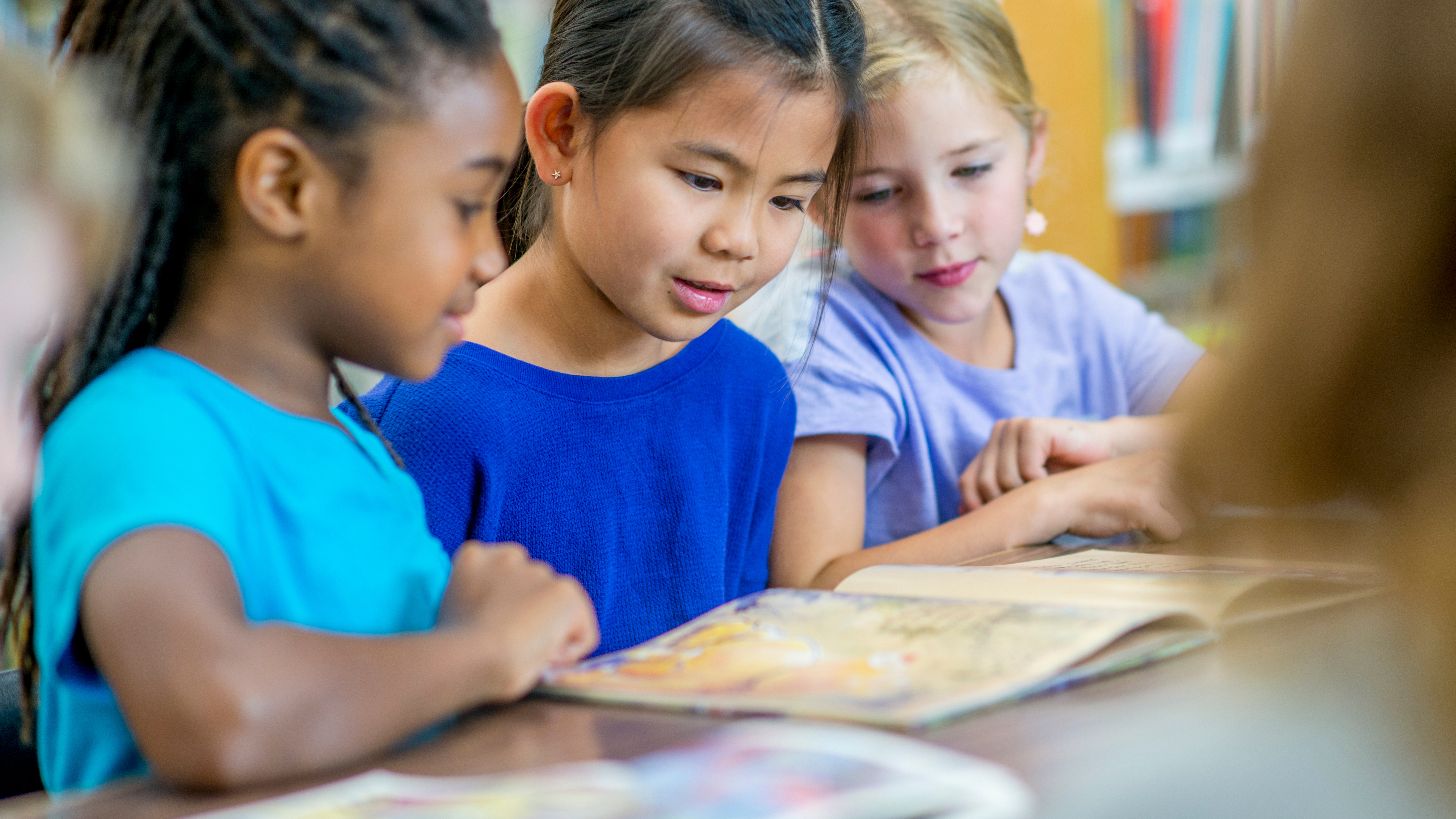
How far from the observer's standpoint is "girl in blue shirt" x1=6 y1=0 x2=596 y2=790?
1.92ft

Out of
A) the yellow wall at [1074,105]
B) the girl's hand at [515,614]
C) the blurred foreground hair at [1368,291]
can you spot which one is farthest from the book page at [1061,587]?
the yellow wall at [1074,105]

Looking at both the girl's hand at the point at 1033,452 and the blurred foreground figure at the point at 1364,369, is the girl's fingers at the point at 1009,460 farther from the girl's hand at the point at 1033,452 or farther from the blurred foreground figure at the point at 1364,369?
the blurred foreground figure at the point at 1364,369

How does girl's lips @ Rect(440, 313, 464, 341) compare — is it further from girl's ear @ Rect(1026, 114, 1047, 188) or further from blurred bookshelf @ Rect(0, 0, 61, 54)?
blurred bookshelf @ Rect(0, 0, 61, 54)

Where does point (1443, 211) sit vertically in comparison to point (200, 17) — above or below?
below

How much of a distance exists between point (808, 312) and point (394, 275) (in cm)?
83

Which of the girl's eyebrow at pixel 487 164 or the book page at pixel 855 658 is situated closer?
the book page at pixel 855 658

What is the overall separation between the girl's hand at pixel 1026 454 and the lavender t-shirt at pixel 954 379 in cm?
Result: 9

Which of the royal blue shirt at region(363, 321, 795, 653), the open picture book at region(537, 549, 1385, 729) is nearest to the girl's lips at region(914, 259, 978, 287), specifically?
the royal blue shirt at region(363, 321, 795, 653)

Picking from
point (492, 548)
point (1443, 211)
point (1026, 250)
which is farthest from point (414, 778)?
point (1026, 250)

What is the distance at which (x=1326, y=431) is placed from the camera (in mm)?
390

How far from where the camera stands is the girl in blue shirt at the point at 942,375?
127cm

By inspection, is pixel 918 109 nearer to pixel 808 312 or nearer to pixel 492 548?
pixel 808 312

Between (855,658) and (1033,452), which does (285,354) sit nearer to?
(855,658)

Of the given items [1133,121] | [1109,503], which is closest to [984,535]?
[1109,503]
